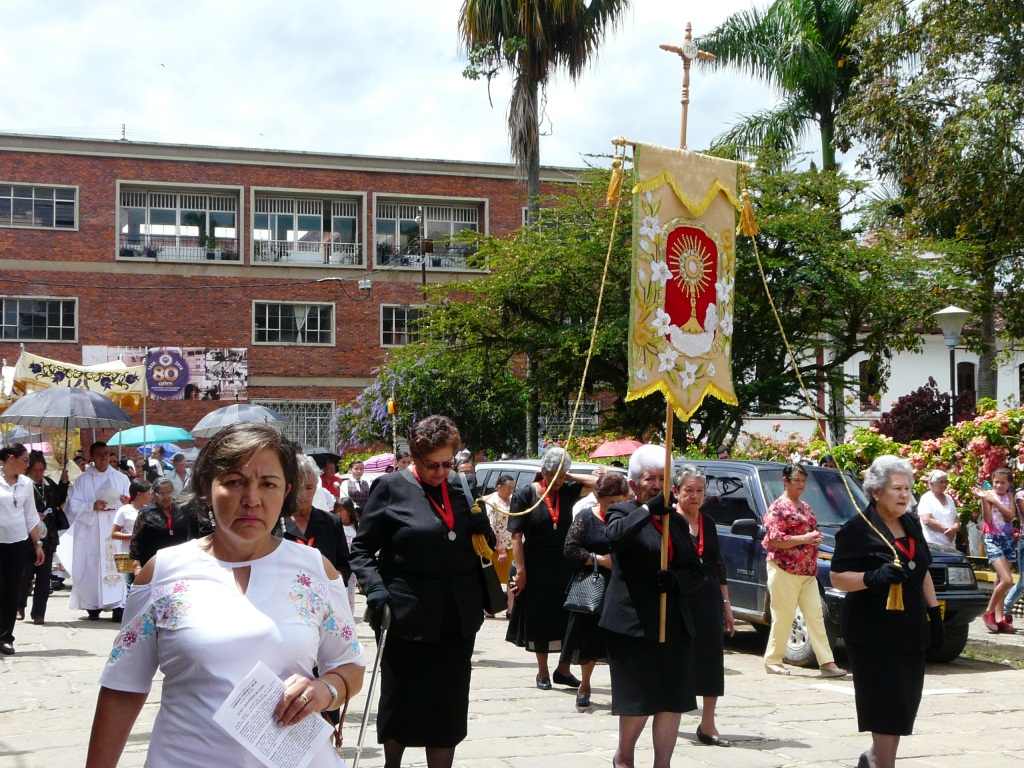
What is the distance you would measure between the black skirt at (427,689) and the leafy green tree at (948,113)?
1599 centimetres

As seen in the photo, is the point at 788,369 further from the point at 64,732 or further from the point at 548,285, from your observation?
the point at 64,732

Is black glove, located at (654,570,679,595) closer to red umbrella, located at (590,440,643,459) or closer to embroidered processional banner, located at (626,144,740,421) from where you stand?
embroidered processional banner, located at (626,144,740,421)

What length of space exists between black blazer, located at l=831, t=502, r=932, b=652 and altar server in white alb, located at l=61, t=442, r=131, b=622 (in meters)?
10.2

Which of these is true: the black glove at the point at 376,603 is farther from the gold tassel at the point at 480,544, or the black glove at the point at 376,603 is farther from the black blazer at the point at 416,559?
the gold tassel at the point at 480,544

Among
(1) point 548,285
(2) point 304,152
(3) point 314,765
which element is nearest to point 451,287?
(1) point 548,285

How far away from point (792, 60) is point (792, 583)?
24.2 meters

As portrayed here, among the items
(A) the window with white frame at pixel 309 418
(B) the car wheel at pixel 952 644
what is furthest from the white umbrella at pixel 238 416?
(A) the window with white frame at pixel 309 418

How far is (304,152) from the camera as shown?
4456cm

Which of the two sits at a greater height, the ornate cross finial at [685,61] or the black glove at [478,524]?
the ornate cross finial at [685,61]

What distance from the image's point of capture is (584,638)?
29.6 feet

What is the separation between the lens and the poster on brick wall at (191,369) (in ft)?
139

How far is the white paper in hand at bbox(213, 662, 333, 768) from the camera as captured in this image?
294 centimetres

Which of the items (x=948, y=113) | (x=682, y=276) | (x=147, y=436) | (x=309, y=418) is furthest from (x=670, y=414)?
(x=309, y=418)

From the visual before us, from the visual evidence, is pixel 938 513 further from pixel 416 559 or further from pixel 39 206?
pixel 39 206
